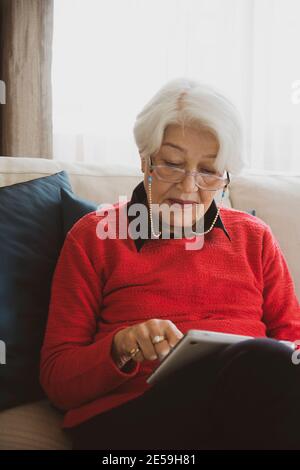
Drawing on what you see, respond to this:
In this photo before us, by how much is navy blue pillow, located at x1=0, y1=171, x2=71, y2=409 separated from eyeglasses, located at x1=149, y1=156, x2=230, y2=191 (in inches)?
11.7

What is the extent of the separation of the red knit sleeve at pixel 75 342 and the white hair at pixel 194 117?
27cm

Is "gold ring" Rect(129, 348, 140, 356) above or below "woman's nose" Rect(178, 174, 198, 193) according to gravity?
below

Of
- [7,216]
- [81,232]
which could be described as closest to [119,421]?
[81,232]

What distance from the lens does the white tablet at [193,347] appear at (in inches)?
35.2

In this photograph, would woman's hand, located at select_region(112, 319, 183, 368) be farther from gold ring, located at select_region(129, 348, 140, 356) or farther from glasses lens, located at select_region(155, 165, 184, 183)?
glasses lens, located at select_region(155, 165, 184, 183)

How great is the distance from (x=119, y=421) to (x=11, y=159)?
80cm

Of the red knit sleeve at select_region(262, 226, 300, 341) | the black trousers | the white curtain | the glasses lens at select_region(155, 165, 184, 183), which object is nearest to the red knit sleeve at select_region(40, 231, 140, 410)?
the black trousers

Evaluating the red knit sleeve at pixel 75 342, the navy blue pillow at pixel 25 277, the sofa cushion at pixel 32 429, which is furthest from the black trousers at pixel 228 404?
the navy blue pillow at pixel 25 277

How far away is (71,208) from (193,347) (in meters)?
0.65

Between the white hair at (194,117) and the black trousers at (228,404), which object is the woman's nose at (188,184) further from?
the black trousers at (228,404)

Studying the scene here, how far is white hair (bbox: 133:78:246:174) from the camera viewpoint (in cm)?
129

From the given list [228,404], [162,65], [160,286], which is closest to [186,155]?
[160,286]

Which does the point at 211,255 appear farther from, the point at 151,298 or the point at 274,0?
the point at 274,0

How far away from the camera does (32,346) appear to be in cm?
134
